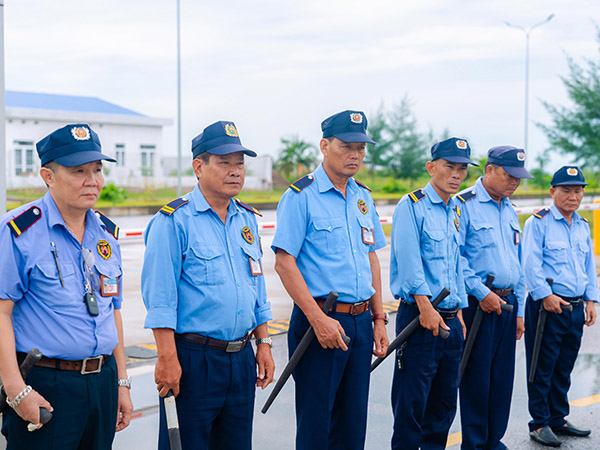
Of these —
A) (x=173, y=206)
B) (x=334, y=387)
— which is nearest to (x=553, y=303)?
(x=334, y=387)

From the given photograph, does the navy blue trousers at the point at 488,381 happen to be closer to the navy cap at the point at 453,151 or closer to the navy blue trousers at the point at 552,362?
the navy blue trousers at the point at 552,362

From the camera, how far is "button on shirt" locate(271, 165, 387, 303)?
3.79 metres

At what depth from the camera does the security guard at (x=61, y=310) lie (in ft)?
8.79

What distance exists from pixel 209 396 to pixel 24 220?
43.3 inches

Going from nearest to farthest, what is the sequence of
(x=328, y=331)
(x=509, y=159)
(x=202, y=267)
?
(x=202, y=267), (x=328, y=331), (x=509, y=159)

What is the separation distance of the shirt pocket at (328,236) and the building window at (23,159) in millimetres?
31135

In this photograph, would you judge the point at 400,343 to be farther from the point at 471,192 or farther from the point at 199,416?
the point at 199,416

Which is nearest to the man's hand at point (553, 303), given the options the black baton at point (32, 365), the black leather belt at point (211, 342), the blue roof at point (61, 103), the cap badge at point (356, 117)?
the cap badge at point (356, 117)

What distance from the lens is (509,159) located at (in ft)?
15.3

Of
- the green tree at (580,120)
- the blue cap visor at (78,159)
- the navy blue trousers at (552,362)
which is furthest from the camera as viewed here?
the green tree at (580,120)

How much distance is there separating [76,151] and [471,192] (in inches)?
110

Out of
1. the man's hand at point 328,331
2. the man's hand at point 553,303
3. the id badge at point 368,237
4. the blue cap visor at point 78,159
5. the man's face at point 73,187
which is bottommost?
the man's hand at point 553,303

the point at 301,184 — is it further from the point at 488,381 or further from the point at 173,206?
the point at 488,381

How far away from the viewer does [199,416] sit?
10.4ft
